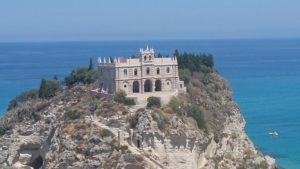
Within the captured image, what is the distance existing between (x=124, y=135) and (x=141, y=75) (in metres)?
8.18

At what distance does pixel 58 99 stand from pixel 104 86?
4.64 m

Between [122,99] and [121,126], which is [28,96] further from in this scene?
[121,126]

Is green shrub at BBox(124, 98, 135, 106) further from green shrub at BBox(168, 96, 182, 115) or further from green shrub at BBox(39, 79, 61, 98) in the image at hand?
green shrub at BBox(39, 79, 61, 98)

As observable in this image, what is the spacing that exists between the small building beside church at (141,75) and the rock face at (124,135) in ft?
5.58

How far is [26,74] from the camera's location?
16150 centimetres

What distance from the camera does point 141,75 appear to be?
61.0 meters

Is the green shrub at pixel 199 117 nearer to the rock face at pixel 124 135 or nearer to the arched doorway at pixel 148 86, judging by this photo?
the rock face at pixel 124 135

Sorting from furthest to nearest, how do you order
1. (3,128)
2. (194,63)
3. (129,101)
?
(194,63)
(3,128)
(129,101)

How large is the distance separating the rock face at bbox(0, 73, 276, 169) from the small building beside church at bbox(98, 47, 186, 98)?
1.70m

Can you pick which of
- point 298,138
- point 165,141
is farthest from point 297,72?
point 165,141

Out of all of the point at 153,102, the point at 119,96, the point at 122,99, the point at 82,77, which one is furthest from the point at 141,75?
the point at 82,77

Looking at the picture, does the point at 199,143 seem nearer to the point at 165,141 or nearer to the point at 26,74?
the point at 165,141

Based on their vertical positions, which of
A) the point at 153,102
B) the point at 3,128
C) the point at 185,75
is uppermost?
the point at 185,75

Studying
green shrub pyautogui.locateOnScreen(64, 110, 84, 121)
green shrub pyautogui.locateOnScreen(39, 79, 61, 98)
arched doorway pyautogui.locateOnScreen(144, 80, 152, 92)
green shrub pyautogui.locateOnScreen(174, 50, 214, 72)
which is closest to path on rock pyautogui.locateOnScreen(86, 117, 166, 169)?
green shrub pyautogui.locateOnScreen(64, 110, 84, 121)
